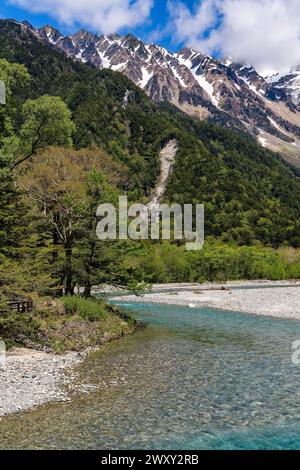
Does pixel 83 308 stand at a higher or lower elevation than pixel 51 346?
higher

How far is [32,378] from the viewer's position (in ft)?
68.4

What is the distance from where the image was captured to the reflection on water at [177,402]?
14.9 meters

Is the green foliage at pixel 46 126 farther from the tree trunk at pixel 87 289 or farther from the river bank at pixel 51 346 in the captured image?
the river bank at pixel 51 346

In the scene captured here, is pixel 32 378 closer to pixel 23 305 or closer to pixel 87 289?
pixel 23 305

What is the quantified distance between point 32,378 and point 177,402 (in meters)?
6.82

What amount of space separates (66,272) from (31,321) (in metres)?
8.68

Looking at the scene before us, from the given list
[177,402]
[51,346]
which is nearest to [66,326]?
[51,346]

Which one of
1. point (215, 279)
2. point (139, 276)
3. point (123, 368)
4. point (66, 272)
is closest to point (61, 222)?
point (66, 272)

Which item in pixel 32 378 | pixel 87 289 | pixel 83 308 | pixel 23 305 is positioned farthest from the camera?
pixel 87 289

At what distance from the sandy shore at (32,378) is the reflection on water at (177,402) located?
31.1 inches

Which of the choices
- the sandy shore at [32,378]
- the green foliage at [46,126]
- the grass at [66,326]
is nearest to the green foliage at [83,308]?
the grass at [66,326]

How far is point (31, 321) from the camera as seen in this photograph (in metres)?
27.9

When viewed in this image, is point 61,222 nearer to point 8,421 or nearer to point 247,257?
point 8,421

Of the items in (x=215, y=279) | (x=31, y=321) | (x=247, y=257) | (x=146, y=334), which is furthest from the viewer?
(x=247, y=257)
